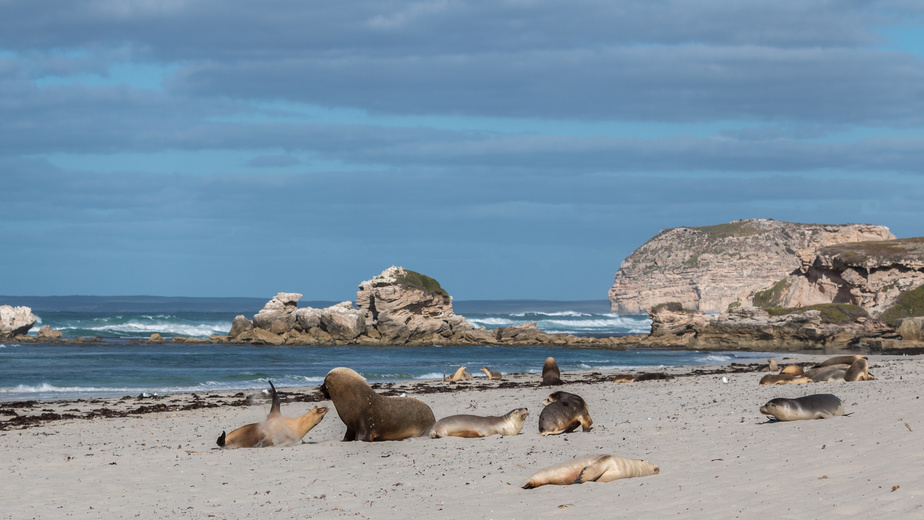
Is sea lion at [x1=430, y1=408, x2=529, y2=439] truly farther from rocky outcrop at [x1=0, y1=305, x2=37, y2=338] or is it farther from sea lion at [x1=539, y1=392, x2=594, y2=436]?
rocky outcrop at [x1=0, y1=305, x2=37, y2=338]

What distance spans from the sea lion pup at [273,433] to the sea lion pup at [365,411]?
1.11 ft

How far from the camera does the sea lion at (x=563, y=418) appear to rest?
11102mm

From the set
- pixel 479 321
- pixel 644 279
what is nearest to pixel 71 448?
pixel 479 321

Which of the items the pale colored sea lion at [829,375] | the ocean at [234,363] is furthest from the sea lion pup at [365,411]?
the ocean at [234,363]

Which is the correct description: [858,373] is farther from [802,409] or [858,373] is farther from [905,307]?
[905,307]

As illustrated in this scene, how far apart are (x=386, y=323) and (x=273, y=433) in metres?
43.1

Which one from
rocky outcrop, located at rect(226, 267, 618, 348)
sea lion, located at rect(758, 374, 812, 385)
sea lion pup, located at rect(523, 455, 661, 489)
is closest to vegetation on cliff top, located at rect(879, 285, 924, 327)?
rocky outcrop, located at rect(226, 267, 618, 348)

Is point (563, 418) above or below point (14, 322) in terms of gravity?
above

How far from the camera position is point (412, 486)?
770cm

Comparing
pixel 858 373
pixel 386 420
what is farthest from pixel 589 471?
pixel 858 373

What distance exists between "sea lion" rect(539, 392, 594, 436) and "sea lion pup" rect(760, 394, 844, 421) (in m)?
2.36

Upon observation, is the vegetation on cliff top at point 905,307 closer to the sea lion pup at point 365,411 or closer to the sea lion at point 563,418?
Answer: the sea lion at point 563,418

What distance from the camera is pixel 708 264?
12900 centimetres

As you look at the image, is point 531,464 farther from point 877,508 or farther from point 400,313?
point 400,313
